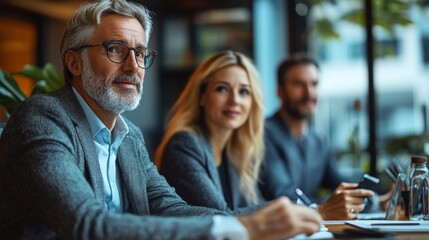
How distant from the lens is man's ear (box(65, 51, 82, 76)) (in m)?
1.82

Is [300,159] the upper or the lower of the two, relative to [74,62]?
lower

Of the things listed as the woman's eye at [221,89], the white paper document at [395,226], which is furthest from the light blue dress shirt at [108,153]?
the woman's eye at [221,89]

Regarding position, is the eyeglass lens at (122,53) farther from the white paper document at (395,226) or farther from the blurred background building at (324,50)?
the blurred background building at (324,50)

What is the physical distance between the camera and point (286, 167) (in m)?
3.54

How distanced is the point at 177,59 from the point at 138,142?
443cm

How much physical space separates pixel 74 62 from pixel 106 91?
0.56 ft

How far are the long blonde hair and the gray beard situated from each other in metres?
0.98

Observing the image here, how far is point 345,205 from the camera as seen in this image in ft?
7.25

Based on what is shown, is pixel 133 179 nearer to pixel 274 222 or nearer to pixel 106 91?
pixel 106 91

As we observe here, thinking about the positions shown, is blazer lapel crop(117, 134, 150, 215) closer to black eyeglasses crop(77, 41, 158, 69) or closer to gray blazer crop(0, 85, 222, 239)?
gray blazer crop(0, 85, 222, 239)

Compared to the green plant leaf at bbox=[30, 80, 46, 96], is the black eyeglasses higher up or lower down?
higher up

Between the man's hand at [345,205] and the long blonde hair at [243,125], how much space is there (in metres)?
0.65

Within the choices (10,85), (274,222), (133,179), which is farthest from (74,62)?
(274,222)

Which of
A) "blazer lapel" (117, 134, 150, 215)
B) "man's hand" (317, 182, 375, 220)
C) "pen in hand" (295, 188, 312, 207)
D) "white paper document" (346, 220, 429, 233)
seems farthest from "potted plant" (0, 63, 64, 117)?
"white paper document" (346, 220, 429, 233)
